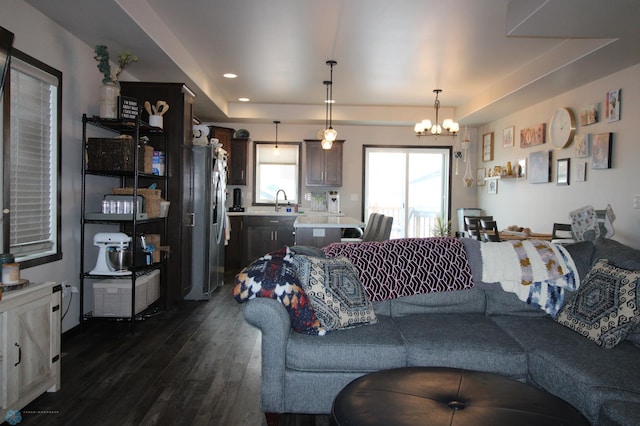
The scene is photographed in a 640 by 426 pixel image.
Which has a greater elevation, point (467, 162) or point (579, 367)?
point (467, 162)

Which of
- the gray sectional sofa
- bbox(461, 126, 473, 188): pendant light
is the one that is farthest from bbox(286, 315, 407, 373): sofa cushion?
bbox(461, 126, 473, 188): pendant light

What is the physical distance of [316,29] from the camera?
4.26 meters

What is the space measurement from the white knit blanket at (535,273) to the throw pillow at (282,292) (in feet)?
4.18

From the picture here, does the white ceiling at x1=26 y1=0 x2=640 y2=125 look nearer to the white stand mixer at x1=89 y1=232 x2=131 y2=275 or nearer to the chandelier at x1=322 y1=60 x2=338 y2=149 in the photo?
the chandelier at x1=322 y1=60 x2=338 y2=149

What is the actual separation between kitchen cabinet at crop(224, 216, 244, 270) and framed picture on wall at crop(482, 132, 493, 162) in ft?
14.4

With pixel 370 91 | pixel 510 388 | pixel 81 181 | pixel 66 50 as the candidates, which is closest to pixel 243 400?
pixel 510 388

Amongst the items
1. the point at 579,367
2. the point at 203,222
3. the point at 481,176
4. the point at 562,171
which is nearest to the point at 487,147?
the point at 481,176

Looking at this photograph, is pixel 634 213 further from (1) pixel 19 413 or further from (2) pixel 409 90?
(1) pixel 19 413

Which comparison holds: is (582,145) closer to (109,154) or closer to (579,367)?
(579,367)

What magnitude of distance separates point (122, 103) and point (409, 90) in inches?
165

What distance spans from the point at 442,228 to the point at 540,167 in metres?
2.50

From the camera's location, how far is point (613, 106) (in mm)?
4680

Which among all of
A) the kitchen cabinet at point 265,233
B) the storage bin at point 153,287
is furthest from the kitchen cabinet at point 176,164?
the kitchen cabinet at point 265,233

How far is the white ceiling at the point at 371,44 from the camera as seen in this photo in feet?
11.5
